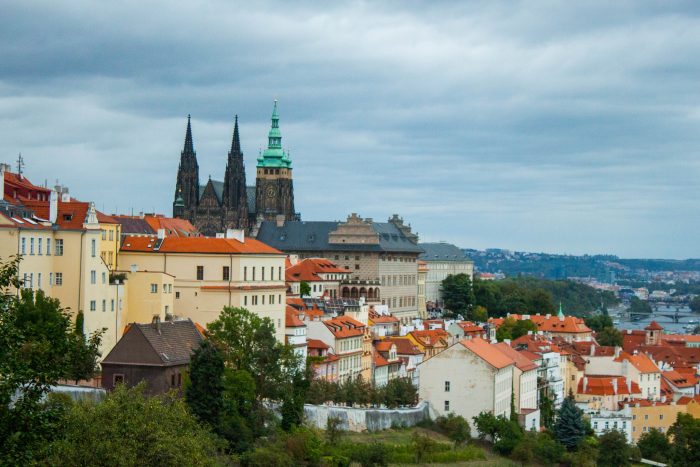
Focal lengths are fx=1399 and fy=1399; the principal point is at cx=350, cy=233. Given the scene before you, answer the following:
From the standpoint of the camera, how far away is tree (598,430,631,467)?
305ft

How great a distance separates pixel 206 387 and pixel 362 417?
60.8ft

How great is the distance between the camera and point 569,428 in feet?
315

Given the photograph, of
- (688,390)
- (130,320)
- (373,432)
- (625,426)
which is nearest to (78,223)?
(130,320)

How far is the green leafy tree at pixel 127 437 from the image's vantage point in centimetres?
3994

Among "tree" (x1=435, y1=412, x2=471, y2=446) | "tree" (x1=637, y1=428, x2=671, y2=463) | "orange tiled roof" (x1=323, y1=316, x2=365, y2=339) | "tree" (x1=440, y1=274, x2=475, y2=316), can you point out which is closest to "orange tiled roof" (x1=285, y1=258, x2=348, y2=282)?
"orange tiled roof" (x1=323, y1=316, x2=365, y2=339)

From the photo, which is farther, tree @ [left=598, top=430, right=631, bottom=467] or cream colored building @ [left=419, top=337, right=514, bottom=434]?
tree @ [left=598, top=430, right=631, bottom=467]

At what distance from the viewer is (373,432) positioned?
257 ft

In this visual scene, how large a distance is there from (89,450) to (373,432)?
39.4m

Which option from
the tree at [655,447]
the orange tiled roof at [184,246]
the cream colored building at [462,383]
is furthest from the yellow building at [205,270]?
the tree at [655,447]

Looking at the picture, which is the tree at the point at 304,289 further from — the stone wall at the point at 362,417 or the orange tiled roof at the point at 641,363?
the stone wall at the point at 362,417

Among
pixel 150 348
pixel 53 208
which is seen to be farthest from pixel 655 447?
pixel 53 208

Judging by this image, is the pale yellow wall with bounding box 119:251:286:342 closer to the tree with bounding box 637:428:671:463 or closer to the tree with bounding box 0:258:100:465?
the tree with bounding box 637:428:671:463

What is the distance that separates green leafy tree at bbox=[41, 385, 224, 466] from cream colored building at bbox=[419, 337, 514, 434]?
45.2 meters

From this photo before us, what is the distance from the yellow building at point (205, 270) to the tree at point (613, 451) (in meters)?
24.0
